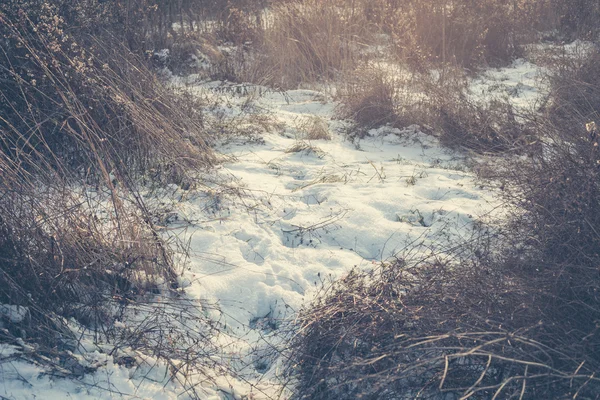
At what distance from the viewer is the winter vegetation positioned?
81.7 inches

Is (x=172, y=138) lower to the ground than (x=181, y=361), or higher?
higher

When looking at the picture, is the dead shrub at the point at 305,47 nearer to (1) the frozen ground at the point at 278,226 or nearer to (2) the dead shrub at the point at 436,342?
(1) the frozen ground at the point at 278,226

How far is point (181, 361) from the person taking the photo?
7.43 ft

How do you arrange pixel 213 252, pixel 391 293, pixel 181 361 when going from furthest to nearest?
pixel 213 252, pixel 391 293, pixel 181 361

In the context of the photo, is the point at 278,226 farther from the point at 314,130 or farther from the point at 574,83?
the point at 574,83

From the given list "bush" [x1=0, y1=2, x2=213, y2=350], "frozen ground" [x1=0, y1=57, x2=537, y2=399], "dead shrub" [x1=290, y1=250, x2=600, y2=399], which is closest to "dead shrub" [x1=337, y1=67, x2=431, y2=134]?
"frozen ground" [x1=0, y1=57, x2=537, y2=399]

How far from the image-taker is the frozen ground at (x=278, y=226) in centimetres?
221

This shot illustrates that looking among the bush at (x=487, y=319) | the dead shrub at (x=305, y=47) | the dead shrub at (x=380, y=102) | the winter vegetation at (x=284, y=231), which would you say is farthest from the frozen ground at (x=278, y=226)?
the dead shrub at (x=305, y=47)

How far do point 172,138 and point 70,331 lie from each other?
2.04 meters

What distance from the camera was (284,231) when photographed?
3430mm

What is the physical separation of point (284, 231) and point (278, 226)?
7 centimetres

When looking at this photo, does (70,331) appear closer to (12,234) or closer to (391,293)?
(12,234)

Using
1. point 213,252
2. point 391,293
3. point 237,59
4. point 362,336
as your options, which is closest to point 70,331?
point 213,252

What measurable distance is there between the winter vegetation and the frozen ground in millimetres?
14
